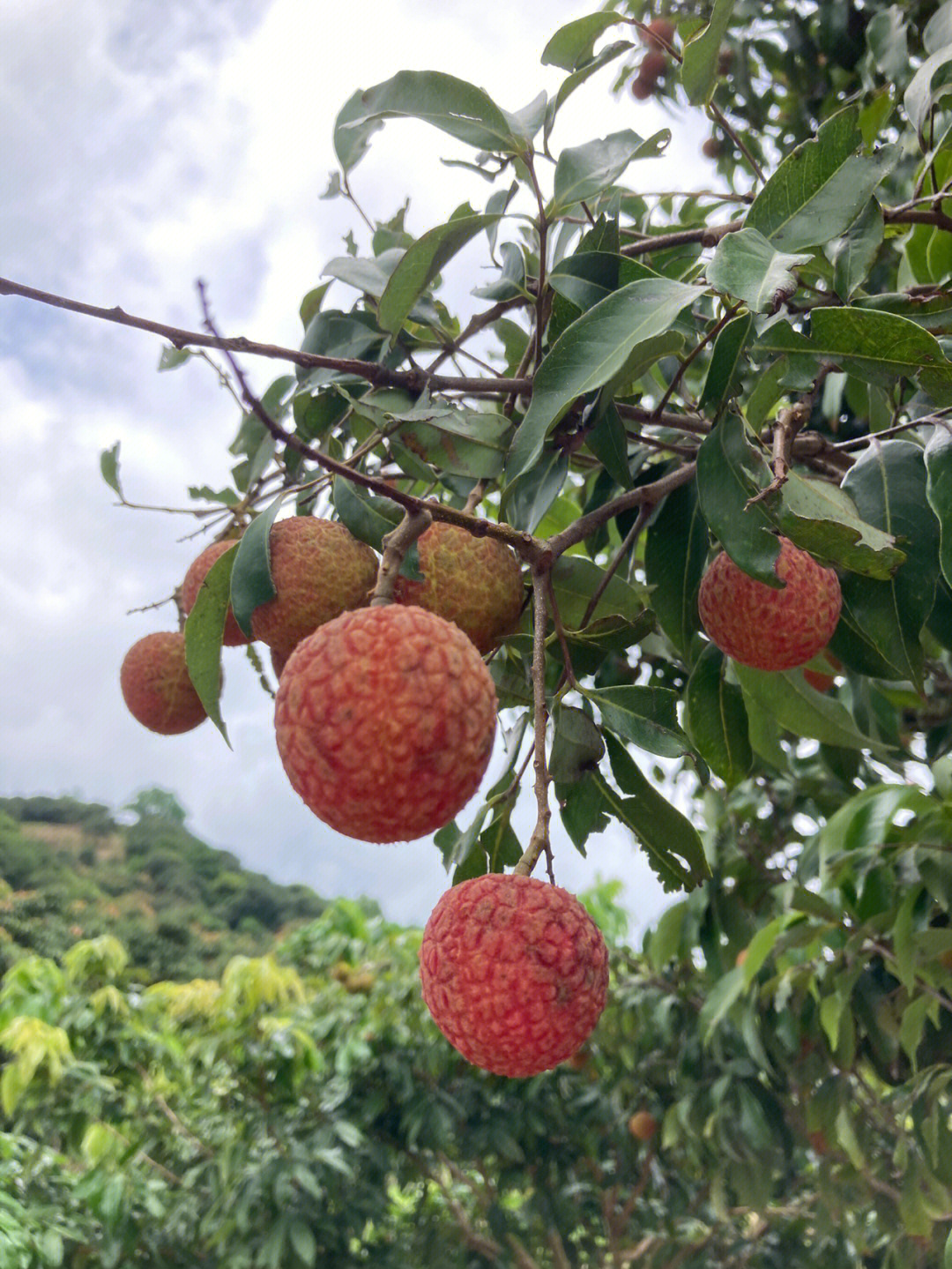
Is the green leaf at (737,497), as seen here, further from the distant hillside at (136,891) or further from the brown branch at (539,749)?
the distant hillside at (136,891)

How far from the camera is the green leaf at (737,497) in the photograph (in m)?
0.71

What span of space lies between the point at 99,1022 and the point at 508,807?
2552mm

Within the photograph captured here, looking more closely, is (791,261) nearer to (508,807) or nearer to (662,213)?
(508,807)

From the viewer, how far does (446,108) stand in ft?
2.74

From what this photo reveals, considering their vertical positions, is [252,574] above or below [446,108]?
below

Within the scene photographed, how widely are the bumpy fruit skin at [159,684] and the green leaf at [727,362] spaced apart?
0.56 m

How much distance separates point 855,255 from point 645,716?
0.42 m

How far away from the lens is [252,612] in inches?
30.4

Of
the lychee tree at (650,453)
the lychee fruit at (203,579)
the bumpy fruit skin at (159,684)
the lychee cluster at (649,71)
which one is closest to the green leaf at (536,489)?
the lychee tree at (650,453)

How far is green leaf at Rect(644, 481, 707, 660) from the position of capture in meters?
1.02

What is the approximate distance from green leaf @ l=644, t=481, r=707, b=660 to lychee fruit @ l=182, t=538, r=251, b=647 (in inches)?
16.6

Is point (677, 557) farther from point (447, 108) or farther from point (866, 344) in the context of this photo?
point (447, 108)

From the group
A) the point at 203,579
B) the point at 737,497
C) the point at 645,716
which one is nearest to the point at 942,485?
the point at 737,497

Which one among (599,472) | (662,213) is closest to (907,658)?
(599,472)
